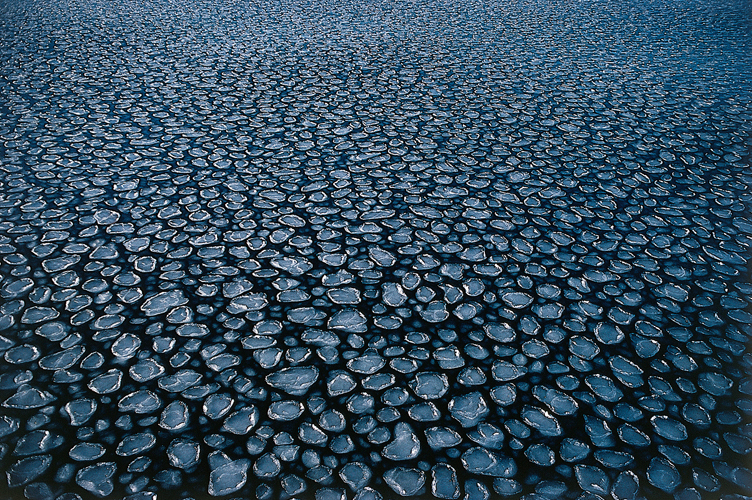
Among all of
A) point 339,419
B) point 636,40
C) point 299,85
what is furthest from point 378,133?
point 636,40

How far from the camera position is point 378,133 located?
1.77 m

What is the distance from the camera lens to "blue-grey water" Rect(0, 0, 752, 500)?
0.77 m

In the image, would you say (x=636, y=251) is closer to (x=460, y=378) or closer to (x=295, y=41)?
(x=460, y=378)

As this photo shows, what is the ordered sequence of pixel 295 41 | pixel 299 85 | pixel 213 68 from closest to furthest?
pixel 299 85
pixel 213 68
pixel 295 41

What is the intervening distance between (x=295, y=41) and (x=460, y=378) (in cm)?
234

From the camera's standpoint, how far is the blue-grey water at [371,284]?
30.1 inches

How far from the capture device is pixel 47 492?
0.71 metres

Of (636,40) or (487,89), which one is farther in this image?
(636,40)

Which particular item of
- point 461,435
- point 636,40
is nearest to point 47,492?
point 461,435

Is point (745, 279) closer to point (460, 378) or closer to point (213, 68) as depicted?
point (460, 378)

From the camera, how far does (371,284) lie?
1106mm

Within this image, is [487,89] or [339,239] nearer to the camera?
[339,239]

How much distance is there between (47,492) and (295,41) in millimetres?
2483

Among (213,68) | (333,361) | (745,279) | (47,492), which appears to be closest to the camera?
(47,492)
